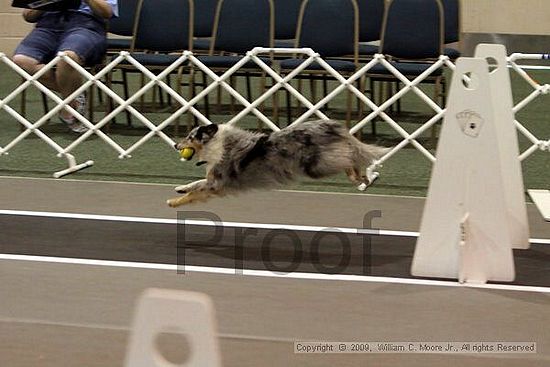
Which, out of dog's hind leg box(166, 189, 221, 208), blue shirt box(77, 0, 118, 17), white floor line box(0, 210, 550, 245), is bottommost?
white floor line box(0, 210, 550, 245)

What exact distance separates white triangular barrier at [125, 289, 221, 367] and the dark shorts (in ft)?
15.8

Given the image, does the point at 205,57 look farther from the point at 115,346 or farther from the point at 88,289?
the point at 115,346

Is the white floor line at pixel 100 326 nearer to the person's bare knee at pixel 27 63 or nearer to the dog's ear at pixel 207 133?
the dog's ear at pixel 207 133

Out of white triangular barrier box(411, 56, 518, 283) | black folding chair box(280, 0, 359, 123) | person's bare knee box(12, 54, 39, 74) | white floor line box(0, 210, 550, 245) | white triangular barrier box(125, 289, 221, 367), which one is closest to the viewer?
white triangular barrier box(125, 289, 221, 367)

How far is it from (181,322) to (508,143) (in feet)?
8.51

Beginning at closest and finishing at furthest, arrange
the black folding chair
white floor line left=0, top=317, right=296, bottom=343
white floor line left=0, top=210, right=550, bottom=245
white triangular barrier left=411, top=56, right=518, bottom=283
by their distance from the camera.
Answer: white floor line left=0, top=317, right=296, bottom=343 < white triangular barrier left=411, top=56, right=518, bottom=283 < white floor line left=0, top=210, right=550, bottom=245 < the black folding chair

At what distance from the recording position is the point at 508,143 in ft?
12.8

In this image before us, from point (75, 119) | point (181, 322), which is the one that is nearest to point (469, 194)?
point (181, 322)

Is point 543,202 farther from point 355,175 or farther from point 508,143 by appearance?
point 355,175

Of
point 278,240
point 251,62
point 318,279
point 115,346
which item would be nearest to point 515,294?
point 318,279

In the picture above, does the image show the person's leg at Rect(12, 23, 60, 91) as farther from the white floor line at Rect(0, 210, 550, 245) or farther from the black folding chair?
the white floor line at Rect(0, 210, 550, 245)

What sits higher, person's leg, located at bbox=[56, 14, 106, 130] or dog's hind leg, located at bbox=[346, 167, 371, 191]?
person's leg, located at bbox=[56, 14, 106, 130]

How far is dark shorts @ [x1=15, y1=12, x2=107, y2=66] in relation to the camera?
6293 mm

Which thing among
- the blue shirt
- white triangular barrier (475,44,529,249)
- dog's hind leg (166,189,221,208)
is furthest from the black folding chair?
dog's hind leg (166,189,221,208)
